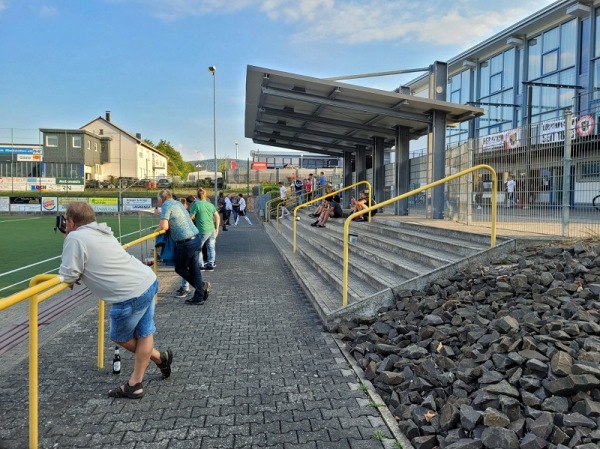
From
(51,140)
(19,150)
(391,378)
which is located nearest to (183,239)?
(391,378)

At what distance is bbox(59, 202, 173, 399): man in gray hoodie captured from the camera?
3338 mm

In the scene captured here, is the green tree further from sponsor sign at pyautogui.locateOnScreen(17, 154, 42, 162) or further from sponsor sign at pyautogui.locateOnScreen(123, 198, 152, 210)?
sponsor sign at pyautogui.locateOnScreen(123, 198, 152, 210)

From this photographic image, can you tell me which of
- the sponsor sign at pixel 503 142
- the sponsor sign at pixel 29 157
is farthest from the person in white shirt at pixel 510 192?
the sponsor sign at pixel 29 157

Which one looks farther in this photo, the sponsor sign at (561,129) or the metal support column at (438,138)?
the metal support column at (438,138)

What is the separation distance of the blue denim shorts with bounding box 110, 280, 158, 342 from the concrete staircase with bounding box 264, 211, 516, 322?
2612 millimetres

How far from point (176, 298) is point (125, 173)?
64.8 metres

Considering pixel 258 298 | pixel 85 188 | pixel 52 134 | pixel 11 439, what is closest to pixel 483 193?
pixel 258 298

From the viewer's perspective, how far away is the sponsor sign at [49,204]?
35.6 m

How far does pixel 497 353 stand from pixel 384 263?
390 cm

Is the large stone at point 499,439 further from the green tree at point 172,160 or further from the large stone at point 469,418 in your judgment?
the green tree at point 172,160

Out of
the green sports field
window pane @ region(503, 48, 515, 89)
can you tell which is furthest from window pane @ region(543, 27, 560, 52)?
the green sports field

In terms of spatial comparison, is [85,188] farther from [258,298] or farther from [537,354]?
[537,354]

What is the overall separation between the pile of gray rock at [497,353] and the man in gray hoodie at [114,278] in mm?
2034

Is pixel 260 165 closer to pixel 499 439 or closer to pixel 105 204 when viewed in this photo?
pixel 105 204
